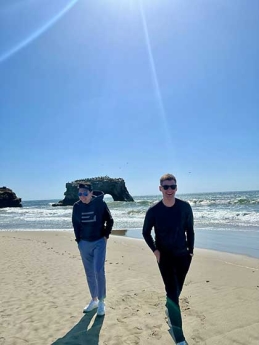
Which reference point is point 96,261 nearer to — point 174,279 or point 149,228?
point 149,228

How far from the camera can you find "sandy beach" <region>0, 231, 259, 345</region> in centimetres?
398

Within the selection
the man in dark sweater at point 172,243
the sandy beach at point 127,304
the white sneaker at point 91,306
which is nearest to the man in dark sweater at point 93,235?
the white sneaker at point 91,306

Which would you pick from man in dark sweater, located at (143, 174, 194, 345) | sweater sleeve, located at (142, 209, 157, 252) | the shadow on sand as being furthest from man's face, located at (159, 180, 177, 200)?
the shadow on sand

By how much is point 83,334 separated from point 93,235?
139cm

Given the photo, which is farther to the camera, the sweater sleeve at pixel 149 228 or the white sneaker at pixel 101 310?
the white sneaker at pixel 101 310

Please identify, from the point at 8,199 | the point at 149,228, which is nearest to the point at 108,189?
the point at 8,199

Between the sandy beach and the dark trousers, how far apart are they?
1.42 ft

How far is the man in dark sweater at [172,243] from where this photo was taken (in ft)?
11.8

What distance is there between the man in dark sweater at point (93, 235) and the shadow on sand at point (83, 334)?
0.25 metres

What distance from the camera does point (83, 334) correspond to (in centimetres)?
406

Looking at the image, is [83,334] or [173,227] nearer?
[173,227]

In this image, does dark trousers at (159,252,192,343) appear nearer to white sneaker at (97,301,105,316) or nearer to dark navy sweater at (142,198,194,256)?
dark navy sweater at (142,198,194,256)

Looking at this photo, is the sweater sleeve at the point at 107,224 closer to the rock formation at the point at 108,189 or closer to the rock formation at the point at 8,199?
the rock formation at the point at 108,189

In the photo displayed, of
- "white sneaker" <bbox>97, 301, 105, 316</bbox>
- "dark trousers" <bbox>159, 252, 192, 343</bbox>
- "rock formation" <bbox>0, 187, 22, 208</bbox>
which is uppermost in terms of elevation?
"rock formation" <bbox>0, 187, 22, 208</bbox>
